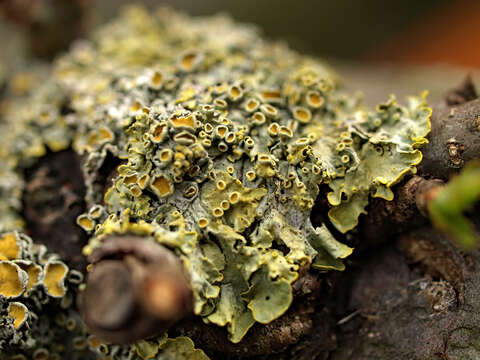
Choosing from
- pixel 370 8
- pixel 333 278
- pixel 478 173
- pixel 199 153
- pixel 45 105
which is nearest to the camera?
pixel 478 173

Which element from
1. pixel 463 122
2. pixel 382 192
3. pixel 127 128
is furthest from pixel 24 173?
pixel 463 122

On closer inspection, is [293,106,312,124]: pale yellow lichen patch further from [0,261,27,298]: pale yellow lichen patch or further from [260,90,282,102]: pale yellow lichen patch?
[0,261,27,298]: pale yellow lichen patch

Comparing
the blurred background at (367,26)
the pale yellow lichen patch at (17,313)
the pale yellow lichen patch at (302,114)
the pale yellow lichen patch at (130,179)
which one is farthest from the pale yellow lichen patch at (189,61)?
the blurred background at (367,26)

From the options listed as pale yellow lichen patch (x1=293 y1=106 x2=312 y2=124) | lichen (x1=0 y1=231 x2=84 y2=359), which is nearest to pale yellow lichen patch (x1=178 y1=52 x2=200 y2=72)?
pale yellow lichen patch (x1=293 y1=106 x2=312 y2=124)

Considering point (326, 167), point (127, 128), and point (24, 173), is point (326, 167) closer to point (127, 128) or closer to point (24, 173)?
point (127, 128)

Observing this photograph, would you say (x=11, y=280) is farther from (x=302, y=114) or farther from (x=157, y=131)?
(x=302, y=114)


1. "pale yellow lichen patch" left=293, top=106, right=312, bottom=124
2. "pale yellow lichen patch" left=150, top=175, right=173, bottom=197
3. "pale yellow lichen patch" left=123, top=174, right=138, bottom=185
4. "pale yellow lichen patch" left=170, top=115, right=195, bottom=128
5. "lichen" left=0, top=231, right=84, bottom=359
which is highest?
"pale yellow lichen patch" left=170, top=115, right=195, bottom=128
